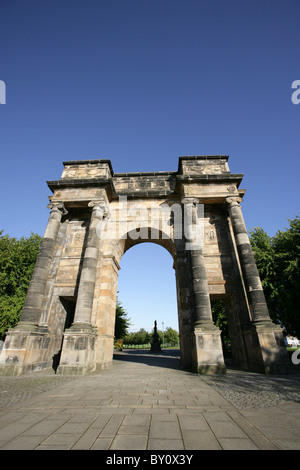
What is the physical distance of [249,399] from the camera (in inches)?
187

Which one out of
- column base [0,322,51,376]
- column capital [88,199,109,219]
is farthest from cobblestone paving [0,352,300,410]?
column capital [88,199,109,219]

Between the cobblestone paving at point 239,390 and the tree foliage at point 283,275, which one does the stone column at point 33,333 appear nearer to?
the cobblestone paving at point 239,390

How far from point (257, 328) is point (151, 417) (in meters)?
7.20

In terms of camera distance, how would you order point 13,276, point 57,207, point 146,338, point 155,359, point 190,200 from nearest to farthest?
point 190,200
point 57,207
point 155,359
point 13,276
point 146,338

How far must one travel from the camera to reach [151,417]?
141 inches

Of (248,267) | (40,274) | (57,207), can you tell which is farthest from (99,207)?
(248,267)

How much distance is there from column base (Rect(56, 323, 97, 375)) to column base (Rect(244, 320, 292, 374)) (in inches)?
284

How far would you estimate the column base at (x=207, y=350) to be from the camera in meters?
8.27

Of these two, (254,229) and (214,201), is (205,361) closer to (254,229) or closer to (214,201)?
(214,201)

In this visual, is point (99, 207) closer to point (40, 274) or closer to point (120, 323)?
point (40, 274)

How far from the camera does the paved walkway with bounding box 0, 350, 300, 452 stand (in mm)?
2730

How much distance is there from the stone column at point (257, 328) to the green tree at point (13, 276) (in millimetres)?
16809

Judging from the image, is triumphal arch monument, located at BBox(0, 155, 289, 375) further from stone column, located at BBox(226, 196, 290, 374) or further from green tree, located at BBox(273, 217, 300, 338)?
green tree, located at BBox(273, 217, 300, 338)
